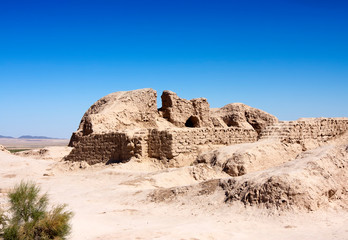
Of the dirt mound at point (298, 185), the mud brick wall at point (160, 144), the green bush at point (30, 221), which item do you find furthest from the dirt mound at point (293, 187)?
the mud brick wall at point (160, 144)

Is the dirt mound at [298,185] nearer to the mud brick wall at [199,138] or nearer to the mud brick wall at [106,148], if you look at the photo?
the mud brick wall at [199,138]

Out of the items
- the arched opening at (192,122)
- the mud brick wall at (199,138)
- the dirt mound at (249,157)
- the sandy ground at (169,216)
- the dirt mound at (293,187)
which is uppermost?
the arched opening at (192,122)

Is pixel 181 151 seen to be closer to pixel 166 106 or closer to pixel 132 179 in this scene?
pixel 132 179

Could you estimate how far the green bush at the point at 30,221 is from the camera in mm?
5617

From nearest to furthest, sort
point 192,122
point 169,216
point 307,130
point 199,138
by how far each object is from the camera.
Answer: point 169,216
point 199,138
point 307,130
point 192,122

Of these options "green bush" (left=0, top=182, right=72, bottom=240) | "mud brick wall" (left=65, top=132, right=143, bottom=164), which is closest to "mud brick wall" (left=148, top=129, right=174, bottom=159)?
"mud brick wall" (left=65, top=132, right=143, bottom=164)

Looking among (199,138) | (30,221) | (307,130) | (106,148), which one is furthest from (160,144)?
(30,221)

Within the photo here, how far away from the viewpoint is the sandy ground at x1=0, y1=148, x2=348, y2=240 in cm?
652

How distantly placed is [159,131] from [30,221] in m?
9.07

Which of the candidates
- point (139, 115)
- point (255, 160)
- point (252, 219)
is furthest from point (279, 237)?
point (139, 115)

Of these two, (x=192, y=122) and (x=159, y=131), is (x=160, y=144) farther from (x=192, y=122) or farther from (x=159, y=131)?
(x=192, y=122)

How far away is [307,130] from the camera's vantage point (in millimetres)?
16062

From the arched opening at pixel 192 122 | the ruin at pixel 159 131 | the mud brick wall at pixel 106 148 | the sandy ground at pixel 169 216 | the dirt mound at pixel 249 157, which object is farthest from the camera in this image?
the arched opening at pixel 192 122

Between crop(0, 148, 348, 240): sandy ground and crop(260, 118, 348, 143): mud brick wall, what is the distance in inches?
169
